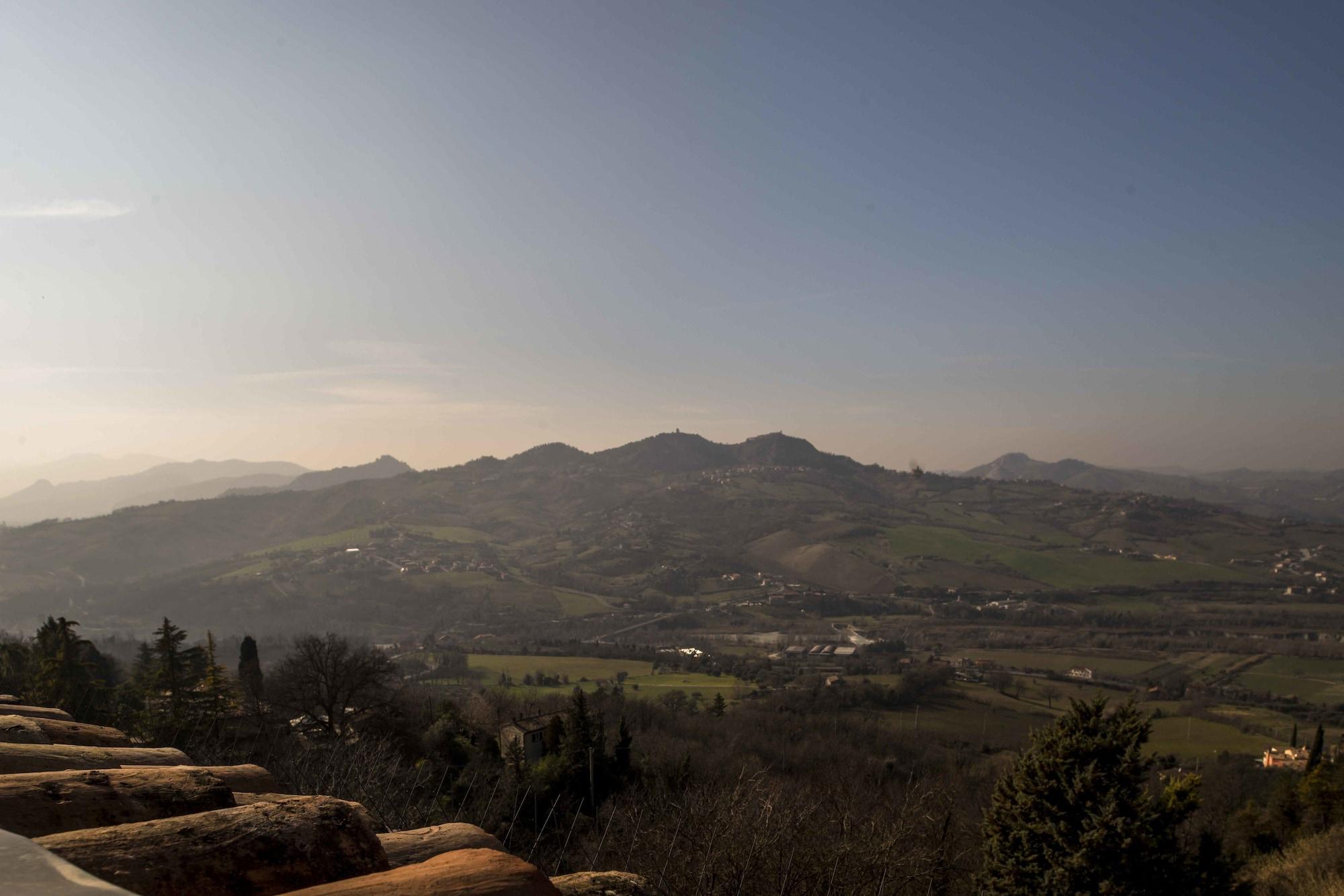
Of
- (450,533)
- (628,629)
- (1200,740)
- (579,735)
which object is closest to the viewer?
(579,735)

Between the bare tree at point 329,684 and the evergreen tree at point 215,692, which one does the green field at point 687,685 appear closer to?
the bare tree at point 329,684

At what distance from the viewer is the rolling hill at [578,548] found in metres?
89.8

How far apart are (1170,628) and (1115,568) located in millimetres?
31066

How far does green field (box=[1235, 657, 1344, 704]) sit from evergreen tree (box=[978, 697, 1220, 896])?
58117 millimetres

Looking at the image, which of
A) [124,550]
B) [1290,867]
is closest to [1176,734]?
[1290,867]

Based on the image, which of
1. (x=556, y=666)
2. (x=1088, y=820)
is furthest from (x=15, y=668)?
(x=556, y=666)

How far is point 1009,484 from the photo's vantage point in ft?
595

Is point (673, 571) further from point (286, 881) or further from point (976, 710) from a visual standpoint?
point (286, 881)

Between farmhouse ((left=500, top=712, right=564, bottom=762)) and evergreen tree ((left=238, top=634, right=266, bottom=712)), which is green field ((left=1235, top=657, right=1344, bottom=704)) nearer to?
farmhouse ((left=500, top=712, right=564, bottom=762))

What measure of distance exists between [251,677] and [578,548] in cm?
10065

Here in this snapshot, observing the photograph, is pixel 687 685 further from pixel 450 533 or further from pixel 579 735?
pixel 450 533

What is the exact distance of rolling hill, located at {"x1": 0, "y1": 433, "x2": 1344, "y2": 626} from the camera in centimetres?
8975

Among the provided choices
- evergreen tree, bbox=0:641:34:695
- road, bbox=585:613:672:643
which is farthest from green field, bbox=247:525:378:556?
evergreen tree, bbox=0:641:34:695

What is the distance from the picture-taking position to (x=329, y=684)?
22422 millimetres
